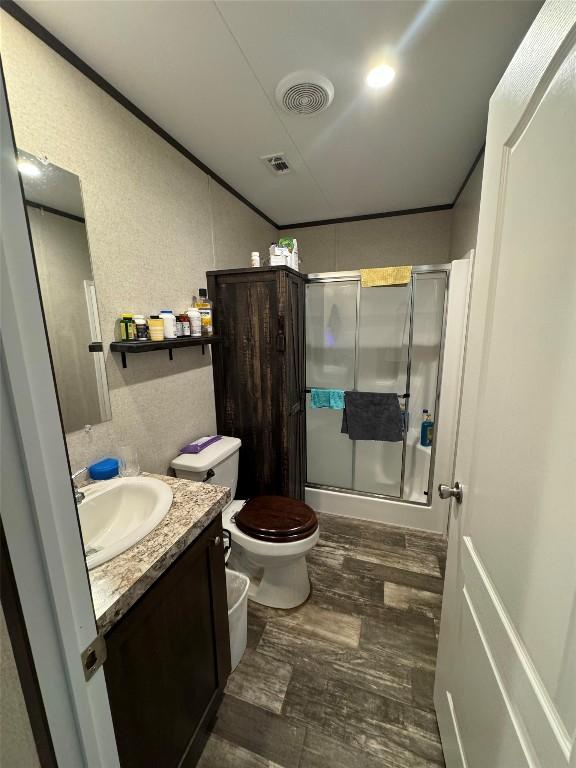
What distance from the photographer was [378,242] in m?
2.57

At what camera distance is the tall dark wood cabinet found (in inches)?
71.8

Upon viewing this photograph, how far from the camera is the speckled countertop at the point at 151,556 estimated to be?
2.10ft

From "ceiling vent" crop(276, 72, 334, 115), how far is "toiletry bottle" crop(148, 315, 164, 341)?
106 cm

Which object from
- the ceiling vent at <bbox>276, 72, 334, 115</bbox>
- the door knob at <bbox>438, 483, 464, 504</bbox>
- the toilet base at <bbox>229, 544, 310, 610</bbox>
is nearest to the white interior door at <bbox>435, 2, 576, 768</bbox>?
the door knob at <bbox>438, 483, 464, 504</bbox>

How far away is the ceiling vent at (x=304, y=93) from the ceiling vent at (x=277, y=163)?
1.15ft

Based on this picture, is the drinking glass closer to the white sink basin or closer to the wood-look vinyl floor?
the white sink basin

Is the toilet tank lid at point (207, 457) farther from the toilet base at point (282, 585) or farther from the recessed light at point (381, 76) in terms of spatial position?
the recessed light at point (381, 76)

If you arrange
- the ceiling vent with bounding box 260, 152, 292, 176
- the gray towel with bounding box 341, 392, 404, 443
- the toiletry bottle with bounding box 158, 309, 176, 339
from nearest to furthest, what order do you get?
the toiletry bottle with bounding box 158, 309, 176, 339, the ceiling vent with bounding box 260, 152, 292, 176, the gray towel with bounding box 341, 392, 404, 443

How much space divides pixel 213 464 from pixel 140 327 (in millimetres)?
755

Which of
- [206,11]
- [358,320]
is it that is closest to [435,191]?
[358,320]

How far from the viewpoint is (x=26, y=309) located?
0.35 metres

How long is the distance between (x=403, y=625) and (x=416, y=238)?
8.60 feet

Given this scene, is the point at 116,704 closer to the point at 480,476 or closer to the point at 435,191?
the point at 480,476

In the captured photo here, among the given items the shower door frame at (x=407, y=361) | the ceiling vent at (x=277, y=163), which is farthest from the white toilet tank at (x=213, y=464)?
the ceiling vent at (x=277, y=163)
